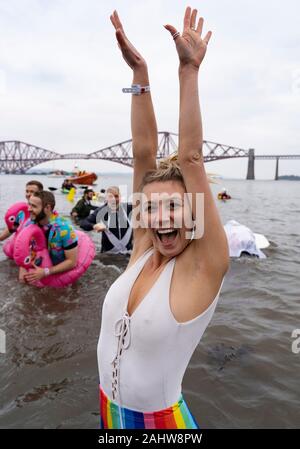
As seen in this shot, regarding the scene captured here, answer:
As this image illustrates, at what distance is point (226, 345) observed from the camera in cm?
418

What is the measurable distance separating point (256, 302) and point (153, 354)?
14.8 ft

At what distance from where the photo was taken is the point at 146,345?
1600 mm

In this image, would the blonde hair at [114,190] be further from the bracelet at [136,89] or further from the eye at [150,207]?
the eye at [150,207]

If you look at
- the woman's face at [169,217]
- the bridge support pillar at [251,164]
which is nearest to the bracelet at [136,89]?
the woman's face at [169,217]

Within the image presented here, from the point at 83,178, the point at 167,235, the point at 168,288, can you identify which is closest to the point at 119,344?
the point at 168,288

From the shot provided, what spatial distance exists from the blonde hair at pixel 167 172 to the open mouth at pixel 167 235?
9.5 inches

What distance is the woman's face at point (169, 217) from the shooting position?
5.24 feet

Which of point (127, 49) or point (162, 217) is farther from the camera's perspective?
point (127, 49)

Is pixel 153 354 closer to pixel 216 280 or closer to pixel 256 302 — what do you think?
pixel 216 280

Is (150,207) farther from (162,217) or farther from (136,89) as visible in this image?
(136,89)

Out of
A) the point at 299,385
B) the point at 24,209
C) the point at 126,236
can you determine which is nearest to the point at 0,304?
the point at 24,209

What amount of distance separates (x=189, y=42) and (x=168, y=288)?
1.13 m
